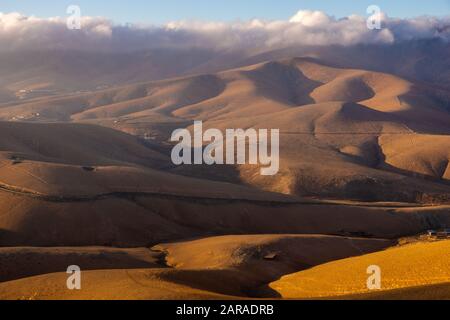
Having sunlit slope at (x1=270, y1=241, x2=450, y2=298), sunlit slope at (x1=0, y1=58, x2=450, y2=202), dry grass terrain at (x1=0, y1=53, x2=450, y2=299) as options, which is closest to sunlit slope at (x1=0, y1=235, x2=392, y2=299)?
dry grass terrain at (x1=0, y1=53, x2=450, y2=299)

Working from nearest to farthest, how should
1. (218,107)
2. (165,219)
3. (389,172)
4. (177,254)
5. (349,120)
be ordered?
1. (177,254)
2. (165,219)
3. (389,172)
4. (349,120)
5. (218,107)

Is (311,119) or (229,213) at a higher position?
(229,213)

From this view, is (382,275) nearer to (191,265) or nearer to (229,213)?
(191,265)

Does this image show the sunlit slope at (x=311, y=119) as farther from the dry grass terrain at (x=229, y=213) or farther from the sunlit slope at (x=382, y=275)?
the sunlit slope at (x=382, y=275)

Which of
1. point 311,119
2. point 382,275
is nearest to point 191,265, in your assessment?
point 382,275

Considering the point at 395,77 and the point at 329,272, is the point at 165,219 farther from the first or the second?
the point at 395,77

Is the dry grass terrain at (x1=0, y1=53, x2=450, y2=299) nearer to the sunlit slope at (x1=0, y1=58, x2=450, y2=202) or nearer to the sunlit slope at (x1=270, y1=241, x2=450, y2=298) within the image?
the sunlit slope at (x1=270, y1=241, x2=450, y2=298)

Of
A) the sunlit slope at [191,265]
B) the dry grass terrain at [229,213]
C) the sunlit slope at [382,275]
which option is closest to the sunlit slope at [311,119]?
the dry grass terrain at [229,213]
